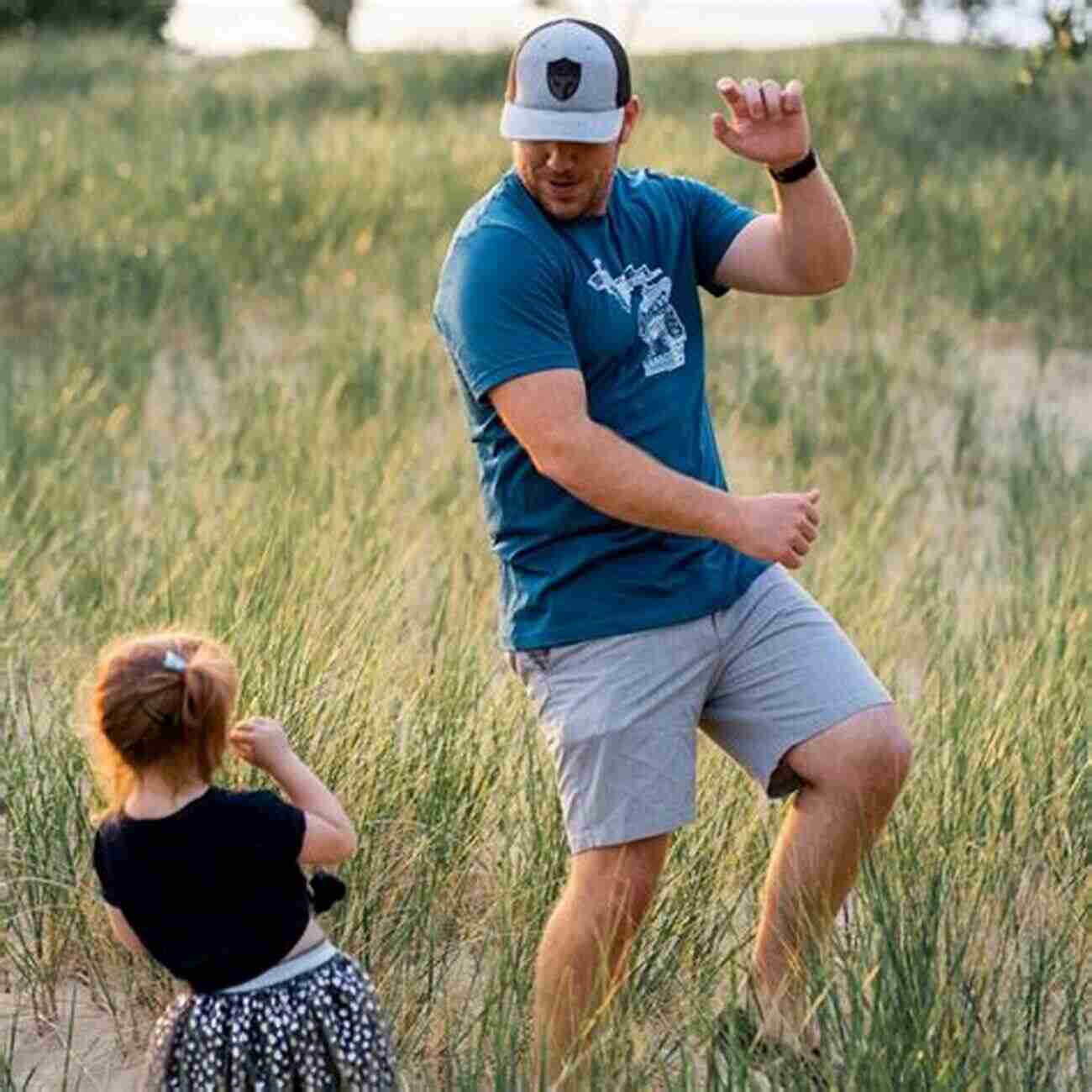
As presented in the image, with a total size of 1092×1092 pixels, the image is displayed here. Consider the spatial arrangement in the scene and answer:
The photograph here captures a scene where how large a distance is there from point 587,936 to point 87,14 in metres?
28.9

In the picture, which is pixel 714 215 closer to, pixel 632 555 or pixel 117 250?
pixel 632 555

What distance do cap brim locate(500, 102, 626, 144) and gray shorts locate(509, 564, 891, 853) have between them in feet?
2.36

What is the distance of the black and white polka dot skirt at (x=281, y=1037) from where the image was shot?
126 inches

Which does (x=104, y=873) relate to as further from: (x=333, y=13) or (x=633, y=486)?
(x=333, y=13)

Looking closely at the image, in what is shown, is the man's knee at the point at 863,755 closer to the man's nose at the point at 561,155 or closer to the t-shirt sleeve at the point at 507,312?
the t-shirt sleeve at the point at 507,312

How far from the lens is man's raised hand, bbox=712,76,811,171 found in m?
3.75

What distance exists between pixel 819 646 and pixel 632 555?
33cm

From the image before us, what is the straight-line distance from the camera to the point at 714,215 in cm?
384

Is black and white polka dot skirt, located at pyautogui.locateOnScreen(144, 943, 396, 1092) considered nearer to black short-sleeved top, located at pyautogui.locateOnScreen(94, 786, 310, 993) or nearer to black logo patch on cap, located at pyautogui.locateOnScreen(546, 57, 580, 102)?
black short-sleeved top, located at pyautogui.locateOnScreen(94, 786, 310, 993)

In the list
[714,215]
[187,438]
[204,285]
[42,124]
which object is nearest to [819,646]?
[714,215]

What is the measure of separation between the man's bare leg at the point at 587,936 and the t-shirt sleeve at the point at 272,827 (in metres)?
0.57

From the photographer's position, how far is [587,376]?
3.63 metres

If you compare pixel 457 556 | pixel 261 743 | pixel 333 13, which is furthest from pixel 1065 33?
pixel 333 13

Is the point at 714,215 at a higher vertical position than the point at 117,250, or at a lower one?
higher
